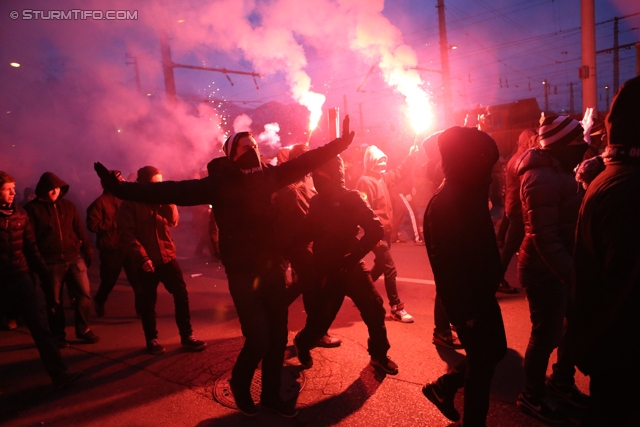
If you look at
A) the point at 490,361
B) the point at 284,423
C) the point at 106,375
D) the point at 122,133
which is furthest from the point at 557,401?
the point at 122,133

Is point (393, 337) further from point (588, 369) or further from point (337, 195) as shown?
point (588, 369)

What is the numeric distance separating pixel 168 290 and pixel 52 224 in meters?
1.66

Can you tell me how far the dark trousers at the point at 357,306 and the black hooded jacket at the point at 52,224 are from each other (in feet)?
10.3

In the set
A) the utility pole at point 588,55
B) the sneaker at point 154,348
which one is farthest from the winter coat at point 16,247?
the utility pole at point 588,55

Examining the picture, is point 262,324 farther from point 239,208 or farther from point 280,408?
point 239,208

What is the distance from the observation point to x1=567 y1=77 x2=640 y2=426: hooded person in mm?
1644

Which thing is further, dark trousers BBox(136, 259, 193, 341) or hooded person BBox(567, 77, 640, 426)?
dark trousers BBox(136, 259, 193, 341)

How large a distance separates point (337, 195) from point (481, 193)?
134cm

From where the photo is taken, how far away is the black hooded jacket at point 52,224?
4.86 metres

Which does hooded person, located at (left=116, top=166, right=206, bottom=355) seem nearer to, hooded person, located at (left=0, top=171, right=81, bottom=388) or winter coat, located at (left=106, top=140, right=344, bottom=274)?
hooded person, located at (left=0, top=171, right=81, bottom=388)

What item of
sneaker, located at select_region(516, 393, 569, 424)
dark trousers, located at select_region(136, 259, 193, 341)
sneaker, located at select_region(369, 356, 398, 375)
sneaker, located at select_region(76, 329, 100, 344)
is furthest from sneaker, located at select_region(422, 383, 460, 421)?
sneaker, located at select_region(76, 329, 100, 344)

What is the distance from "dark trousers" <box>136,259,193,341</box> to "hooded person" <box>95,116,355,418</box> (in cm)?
165

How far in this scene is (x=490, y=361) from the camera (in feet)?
7.92

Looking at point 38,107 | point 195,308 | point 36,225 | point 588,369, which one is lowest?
point 195,308
